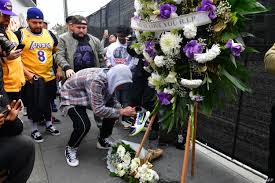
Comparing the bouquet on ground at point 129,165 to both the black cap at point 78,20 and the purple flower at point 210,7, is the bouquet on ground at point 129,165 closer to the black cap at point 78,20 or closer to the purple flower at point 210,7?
the purple flower at point 210,7

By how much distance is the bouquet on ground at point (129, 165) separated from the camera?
10.3ft

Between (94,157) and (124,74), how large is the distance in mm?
1286

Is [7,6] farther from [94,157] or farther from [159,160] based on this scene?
[159,160]

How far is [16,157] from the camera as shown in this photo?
8.01 ft

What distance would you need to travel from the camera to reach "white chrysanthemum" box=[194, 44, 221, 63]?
2.43 metres

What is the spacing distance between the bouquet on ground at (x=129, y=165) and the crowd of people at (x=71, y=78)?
392mm

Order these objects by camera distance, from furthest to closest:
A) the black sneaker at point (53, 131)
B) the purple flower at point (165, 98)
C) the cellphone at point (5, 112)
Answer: the black sneaker at point (53, 131) < the purple flower at point (165, 98) < the cellphone at point (5, 112)

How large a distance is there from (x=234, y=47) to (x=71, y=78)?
2.17 meters

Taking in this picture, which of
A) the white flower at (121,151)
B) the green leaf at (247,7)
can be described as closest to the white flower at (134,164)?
the white flower at (121,151)

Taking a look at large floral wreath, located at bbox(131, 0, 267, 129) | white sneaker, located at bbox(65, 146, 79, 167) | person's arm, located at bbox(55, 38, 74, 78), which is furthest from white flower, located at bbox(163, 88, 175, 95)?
person's arm, located at bbox(55, 38, 74, 78)

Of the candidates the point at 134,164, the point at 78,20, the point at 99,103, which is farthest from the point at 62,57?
the point at 134,164

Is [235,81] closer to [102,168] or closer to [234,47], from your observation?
[234,47]

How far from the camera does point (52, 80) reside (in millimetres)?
4984

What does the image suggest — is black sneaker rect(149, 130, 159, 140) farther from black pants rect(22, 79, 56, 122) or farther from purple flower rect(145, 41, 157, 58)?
purple flower rect(145, 41, 157, 58)
